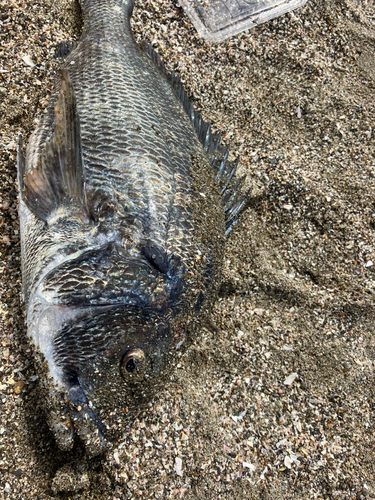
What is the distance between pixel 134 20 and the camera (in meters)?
3.53

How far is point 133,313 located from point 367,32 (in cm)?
417

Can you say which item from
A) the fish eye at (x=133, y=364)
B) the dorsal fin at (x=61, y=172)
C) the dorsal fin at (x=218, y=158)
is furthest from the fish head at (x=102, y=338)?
the dorsal fin at (x=218, y=158)

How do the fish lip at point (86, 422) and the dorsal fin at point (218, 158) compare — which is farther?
the dorsal fin at point (218, 158)

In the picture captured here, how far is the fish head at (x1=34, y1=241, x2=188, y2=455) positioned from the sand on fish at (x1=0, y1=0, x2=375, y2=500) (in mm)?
245

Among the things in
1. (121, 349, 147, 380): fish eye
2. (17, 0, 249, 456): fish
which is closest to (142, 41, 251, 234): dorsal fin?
(17, 0, 249, 456): fish

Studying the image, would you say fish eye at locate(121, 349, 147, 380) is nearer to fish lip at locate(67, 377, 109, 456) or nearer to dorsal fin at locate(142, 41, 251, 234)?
fish lip at locate(67, 377, 109, 456)

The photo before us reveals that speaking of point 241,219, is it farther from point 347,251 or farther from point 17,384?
point 17,384

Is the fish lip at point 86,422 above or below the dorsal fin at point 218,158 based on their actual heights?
below

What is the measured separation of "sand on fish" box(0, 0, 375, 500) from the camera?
7.01ft

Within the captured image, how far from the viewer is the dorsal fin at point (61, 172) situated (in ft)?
6.21

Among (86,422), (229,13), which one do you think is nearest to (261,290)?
(86,422)

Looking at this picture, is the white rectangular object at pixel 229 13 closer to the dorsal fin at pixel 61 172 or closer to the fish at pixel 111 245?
the fish at pixel 111 245

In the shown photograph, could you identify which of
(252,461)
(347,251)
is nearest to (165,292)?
(252,461)

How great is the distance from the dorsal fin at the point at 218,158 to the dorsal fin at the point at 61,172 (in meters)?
1.13
